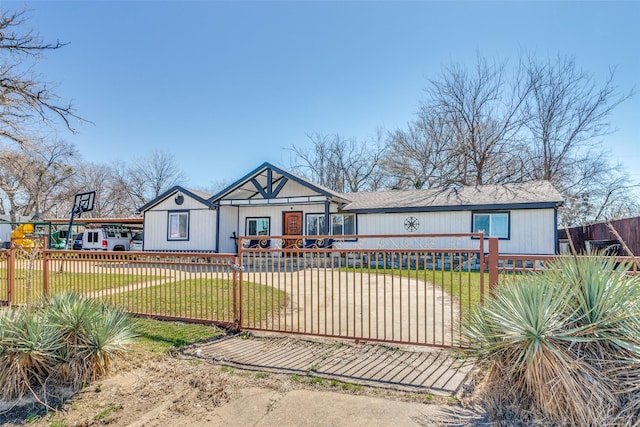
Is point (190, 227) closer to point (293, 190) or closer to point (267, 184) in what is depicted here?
point (267, 184)

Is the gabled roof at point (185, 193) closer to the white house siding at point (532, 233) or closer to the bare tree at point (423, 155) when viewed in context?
the white house siding at point (532, 233)

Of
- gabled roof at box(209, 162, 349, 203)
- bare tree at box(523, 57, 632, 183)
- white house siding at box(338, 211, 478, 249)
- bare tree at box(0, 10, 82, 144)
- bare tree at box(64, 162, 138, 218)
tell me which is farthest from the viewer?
bare tree at box(64, 162, 138, 218)

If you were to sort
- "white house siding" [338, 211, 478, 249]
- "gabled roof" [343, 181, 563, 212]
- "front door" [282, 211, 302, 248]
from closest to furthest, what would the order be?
"gabled roof" [343, 181, 563, 212], "white house siding" [338, 211, 478, 249], "front door" [282, 211, 302, 248]

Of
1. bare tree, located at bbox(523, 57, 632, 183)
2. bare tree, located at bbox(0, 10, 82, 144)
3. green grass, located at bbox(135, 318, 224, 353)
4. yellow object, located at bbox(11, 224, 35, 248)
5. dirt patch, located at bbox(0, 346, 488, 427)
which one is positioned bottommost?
green grass, located at bbox(135, 318, 224, 353)

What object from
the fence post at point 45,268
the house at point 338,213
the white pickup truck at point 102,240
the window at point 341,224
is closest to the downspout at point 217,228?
the house at point 338,213

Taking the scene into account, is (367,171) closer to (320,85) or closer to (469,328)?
(320,85)

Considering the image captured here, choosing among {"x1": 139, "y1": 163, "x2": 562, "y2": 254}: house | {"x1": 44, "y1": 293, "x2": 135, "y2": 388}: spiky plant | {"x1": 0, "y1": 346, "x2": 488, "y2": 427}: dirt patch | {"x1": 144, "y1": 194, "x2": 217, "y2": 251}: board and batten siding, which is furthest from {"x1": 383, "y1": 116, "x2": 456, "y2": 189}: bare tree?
{"x1": 44, "y1": 293, "x2": 135, "y2": 388}: spiky plant

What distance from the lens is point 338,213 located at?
1739cm

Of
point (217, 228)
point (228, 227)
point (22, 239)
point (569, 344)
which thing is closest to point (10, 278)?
point (22, 239)

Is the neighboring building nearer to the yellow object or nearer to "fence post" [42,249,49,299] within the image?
"fence post" [42,249,49,299]

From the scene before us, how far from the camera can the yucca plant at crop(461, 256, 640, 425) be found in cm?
243

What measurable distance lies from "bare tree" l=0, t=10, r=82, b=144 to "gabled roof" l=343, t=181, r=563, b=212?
12.0 m

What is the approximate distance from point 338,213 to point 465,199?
6.13m

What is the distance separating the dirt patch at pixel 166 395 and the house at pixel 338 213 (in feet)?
32.6
